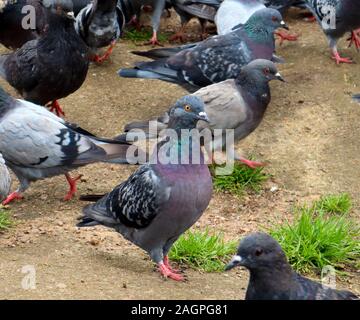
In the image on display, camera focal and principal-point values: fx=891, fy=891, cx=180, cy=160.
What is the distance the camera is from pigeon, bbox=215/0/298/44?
10.1 metres

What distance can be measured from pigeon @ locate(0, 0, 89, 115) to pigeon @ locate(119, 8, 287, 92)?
2.16 feet

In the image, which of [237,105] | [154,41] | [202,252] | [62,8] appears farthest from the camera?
[154,41]

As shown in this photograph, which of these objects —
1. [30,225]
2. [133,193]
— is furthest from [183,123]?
[30,225]

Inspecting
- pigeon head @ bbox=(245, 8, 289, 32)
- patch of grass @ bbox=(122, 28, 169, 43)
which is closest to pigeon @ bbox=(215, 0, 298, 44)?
pigeon head @ bbox=(245, 8, 289, 32)

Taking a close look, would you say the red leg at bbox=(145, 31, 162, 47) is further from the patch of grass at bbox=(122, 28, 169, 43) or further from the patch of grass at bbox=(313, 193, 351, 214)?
the patch of grass at bbox=(313, 193, 351, 214)

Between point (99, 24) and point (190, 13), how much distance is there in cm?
148

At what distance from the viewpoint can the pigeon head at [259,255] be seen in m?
5.12

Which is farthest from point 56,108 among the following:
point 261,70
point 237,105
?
point 261,70

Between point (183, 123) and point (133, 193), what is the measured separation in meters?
0.62

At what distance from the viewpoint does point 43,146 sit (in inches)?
297

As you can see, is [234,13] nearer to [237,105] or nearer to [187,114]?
[237,105]

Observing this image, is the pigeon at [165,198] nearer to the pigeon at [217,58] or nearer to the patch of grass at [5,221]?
the patch of grass at [5,221]

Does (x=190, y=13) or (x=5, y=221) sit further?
(x=190, y=13)
